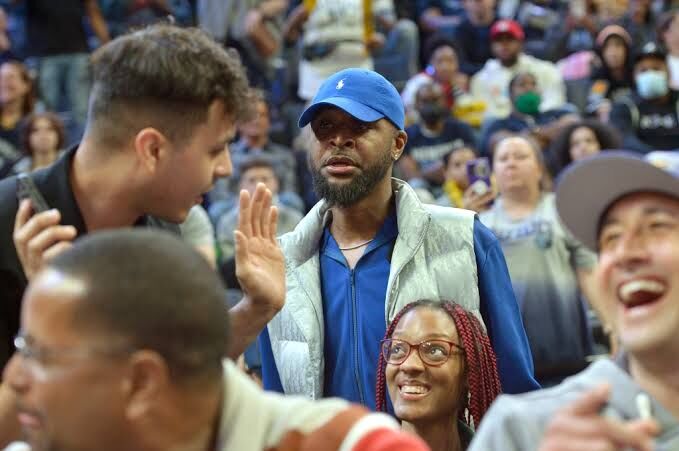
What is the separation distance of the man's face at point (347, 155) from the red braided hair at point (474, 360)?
24.5 inches

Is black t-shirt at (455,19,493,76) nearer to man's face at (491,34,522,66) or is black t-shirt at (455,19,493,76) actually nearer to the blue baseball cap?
man's face at (491,34,522,66)

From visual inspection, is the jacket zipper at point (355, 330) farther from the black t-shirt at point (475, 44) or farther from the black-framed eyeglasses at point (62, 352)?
the black t-shirt at point (475, 44)

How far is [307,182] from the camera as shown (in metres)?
10.5

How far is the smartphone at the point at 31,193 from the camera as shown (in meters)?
3.57

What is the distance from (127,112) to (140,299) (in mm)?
1353

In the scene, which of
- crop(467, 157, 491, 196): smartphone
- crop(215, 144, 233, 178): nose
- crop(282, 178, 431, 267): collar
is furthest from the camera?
crop(467, 157, 491, 196): smartphone

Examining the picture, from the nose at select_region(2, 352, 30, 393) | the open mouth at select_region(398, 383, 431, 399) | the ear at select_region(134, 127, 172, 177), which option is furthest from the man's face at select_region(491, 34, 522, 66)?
the nose at select_region(2, 352, 30, 393)

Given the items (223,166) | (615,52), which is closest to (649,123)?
(615,52)


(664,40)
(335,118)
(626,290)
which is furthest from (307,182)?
(626,290)

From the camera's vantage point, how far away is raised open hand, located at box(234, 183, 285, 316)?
385cm

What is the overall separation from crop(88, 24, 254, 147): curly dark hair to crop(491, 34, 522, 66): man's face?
924 centimetres

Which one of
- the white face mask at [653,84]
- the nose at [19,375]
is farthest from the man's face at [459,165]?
the nose at [19,375]

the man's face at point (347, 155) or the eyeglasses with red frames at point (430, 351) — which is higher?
the man's face at point (347, 155)

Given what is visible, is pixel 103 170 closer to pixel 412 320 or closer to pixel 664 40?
pixel 412 320
